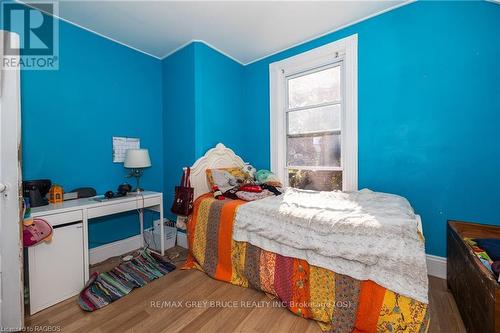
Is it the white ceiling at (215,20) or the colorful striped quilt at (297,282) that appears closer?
the colorful striped quilt at (297,282)

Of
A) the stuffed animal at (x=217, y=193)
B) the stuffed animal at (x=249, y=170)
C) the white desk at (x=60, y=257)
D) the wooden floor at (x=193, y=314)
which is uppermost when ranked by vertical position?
the stuffed animal at (x=249, y=170)

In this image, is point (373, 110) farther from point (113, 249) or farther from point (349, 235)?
point (113, 249)

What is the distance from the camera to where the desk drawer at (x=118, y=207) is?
1.95 meters

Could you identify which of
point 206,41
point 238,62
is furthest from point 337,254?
point 238,62

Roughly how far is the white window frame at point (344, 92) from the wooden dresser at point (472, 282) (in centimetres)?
96

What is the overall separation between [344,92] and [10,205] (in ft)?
10.4

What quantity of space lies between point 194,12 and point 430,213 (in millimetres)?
3118

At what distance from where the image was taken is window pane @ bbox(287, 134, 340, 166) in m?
2.70

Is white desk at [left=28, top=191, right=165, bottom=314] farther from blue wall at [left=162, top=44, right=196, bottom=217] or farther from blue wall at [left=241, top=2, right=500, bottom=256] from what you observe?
blue wall at [left=241, top=2, right=500, bottom=256]

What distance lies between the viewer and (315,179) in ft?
9.46

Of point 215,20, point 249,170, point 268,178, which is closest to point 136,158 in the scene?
point 249,170

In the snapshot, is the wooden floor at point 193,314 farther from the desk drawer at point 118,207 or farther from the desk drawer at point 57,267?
the desk drawer at point 118,207

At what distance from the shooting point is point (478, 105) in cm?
185
